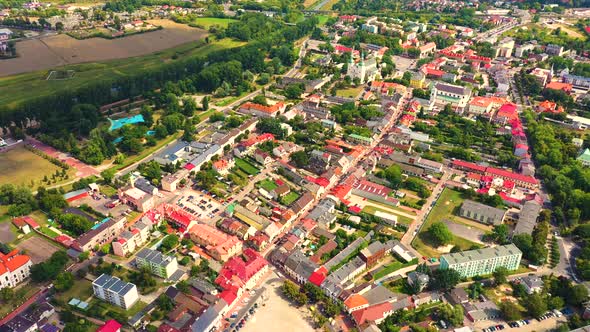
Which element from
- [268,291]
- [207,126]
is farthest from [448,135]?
[268,291]

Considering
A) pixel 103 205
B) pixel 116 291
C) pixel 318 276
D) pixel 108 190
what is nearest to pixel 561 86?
pixel 318 276

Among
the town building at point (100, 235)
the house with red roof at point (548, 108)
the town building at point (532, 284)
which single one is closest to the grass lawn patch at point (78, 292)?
the town building at point (100, 235)

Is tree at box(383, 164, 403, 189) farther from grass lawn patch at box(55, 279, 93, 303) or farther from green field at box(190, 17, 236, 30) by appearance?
green field at box(190, 17, 236, 30)

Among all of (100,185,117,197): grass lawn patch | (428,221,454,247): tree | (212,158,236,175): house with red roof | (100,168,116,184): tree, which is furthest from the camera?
(212,158,236,175): house with red roof

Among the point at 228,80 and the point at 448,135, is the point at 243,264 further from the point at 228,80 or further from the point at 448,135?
the point at 228,80

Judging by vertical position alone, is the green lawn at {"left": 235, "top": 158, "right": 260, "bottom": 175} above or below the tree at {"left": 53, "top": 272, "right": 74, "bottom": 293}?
above

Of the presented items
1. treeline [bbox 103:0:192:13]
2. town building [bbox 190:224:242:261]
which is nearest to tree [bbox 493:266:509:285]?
town building [bbox 190:224:242:261]
